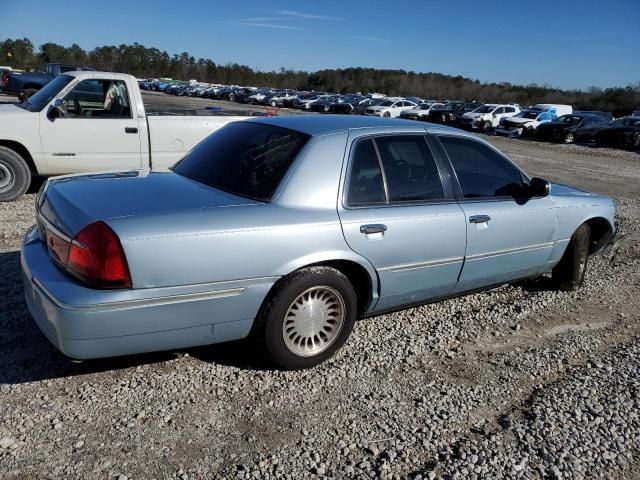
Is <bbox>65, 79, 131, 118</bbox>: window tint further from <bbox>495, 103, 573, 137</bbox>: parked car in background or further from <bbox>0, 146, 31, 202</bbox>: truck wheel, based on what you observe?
<bbox>495, 103, 573, 137</bbox>: parked car in background

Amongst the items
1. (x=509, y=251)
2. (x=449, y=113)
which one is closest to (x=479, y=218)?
(x=509, y=251)

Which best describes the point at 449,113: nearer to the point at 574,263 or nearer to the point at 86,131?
the point at 86,131

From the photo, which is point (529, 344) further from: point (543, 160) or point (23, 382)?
point (543, 160)

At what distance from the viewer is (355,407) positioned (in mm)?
3143

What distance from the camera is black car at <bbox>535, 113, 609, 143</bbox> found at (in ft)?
87.0

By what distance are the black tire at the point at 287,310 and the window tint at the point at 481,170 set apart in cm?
128

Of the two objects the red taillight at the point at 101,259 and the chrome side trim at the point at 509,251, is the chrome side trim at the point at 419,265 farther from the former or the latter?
the red taillight at the point at 101,259

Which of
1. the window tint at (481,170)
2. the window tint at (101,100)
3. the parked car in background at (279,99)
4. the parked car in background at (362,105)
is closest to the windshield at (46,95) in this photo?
the window tint at (101,100)

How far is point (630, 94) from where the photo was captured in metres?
63.0

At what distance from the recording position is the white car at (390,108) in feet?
126

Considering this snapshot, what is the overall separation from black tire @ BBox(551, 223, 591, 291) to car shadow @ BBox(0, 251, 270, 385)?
10.1 ft

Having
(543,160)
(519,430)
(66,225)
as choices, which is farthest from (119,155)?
(543,160)

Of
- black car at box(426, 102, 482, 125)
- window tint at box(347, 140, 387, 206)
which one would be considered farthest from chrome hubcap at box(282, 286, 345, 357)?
black car at box(426, 102, 482, 125)

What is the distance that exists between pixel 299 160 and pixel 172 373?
1.50 meters
